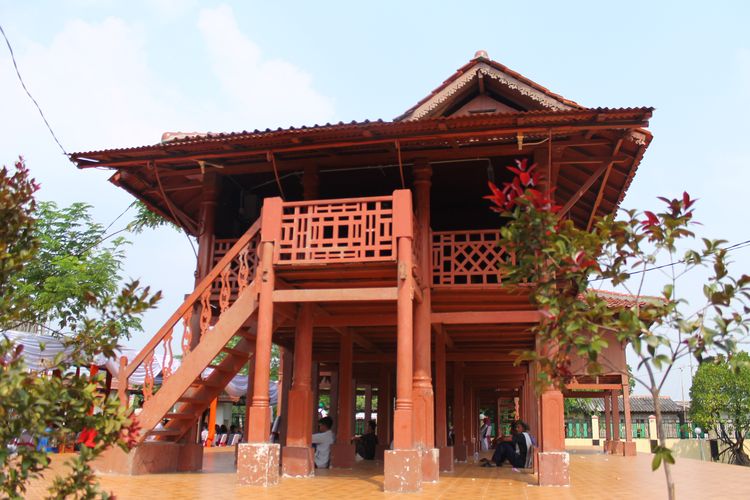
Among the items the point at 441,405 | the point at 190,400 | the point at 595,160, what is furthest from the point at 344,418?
the point at 595,160

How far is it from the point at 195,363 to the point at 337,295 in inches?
83.1

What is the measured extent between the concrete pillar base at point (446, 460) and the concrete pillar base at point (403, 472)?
4213 mm

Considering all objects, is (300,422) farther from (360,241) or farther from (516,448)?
(516,448)

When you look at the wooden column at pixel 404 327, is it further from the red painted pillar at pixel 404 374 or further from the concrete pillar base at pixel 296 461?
the concrete pillar base at pixel 296 461

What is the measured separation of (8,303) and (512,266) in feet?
8.92

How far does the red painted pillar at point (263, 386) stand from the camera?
8.09 m

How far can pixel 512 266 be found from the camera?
3.97m

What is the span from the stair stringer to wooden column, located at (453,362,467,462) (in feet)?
25.6

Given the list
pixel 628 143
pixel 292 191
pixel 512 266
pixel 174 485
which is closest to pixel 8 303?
pixel 512 266

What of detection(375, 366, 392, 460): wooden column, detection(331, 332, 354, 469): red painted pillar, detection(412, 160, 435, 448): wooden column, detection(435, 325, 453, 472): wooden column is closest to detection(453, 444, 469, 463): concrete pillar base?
detection(375, 366, 392, 460): wooden column

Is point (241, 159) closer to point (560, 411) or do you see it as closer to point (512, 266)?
point (560, 411)

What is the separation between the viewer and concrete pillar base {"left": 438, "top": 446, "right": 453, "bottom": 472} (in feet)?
38.6

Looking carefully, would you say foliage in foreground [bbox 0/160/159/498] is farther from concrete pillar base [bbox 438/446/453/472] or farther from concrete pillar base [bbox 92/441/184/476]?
concrete pillar base [bbox 438/446/453/472]

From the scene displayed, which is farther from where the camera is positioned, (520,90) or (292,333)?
(292,333)
